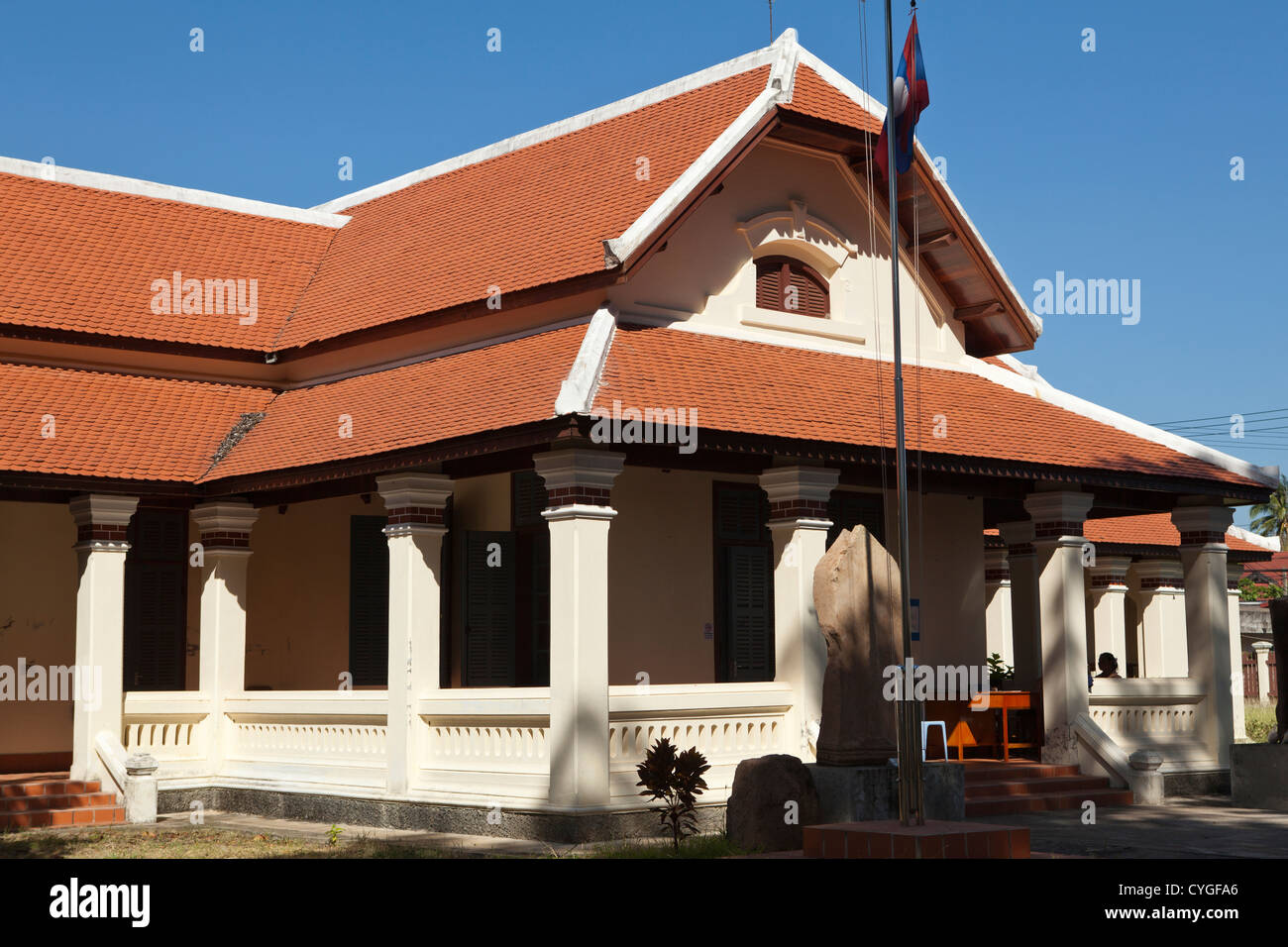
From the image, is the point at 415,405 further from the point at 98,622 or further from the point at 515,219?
the point at 98,622

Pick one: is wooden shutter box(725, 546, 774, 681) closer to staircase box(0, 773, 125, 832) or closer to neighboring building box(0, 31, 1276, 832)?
neighboring building box(0, 31, 1276, 832)

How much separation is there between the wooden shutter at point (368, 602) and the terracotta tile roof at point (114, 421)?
196 cm

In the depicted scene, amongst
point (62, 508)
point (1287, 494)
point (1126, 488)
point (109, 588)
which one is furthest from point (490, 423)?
point (1287, 494)

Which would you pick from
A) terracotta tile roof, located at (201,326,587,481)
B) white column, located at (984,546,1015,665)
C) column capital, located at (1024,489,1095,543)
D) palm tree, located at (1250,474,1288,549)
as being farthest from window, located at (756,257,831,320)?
palm tree, located at (1250,474,1288,549)

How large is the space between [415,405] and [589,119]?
521cm

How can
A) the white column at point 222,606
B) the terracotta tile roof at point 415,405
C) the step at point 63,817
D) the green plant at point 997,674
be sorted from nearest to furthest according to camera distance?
the terracotta tile roof at point 415,405
the step at point 63,817
the white column at point 222,606
the green plant at point 997,674

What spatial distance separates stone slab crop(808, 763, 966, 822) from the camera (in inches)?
484

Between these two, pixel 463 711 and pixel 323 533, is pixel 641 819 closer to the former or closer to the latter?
pixel 463 711

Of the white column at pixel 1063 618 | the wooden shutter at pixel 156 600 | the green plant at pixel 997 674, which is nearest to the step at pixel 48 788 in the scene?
the wooden shutter at pixel 156 600

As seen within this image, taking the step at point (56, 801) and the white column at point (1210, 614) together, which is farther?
the white column at point (1210, 614)

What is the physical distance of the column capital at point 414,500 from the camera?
15.5m

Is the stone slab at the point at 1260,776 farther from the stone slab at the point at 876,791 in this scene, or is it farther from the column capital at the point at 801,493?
the stone slab at the point at 876,791

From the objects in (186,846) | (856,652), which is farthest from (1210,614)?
(186,846)
